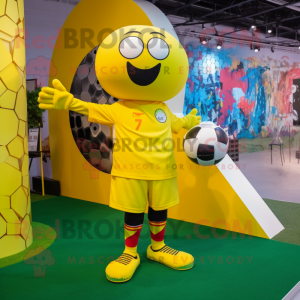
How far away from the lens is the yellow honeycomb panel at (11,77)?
2.26 m

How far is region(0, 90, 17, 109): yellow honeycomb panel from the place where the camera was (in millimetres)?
2253

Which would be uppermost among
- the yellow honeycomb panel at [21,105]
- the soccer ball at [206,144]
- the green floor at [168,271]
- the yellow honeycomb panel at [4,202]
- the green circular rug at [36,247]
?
the yellow honeycomb panel at [21,105]

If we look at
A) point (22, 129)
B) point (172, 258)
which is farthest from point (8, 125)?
point (172, 258)

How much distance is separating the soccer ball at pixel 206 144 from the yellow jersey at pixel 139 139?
258 mm

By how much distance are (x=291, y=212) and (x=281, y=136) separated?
4.94 metres

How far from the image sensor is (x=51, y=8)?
535cm

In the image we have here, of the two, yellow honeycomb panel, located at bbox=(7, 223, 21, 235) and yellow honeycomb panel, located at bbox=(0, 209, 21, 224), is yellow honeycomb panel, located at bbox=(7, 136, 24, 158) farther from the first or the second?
yellow honeycomb panel, located at bbox=(7, 223, 21, 235)

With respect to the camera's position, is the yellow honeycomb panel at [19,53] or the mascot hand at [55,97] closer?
the mascot hand at [55,97]

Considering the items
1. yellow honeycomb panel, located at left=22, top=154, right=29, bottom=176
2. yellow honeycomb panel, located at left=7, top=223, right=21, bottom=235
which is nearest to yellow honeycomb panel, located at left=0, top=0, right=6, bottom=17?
yellow honeycomb panel, located at left=22, top=154, right=29, bottom=176

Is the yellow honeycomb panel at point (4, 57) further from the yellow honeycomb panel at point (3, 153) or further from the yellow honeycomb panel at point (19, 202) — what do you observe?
the yellow honeycomb panel at point (19, 202)

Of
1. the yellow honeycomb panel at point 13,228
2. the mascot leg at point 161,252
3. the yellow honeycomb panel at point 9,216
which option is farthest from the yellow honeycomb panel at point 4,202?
the mascot leg at point 161,252

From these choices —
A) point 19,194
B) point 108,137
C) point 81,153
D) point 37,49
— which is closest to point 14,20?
point 19,194

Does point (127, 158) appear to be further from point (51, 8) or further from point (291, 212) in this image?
point (51, 8)

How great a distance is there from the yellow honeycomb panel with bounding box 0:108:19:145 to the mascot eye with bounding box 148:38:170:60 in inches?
43.6
